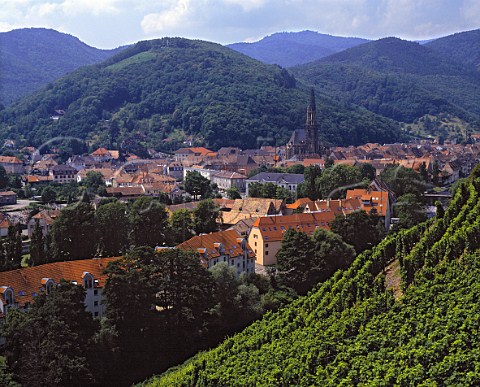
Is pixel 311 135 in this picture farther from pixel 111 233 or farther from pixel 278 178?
pixel 111 233

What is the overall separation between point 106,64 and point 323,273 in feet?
520

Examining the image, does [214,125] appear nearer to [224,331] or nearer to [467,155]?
[467,155]

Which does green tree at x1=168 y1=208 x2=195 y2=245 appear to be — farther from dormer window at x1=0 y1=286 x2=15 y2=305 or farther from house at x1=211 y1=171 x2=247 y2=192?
house at x1=211 y1=171 x2=247 y2=192

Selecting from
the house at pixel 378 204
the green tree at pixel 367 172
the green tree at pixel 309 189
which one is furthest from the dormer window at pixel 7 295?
the green tree at pixel 367 172

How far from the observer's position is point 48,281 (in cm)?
3009

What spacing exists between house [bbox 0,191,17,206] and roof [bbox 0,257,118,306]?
1696 inches

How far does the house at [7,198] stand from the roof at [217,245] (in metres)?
39.3

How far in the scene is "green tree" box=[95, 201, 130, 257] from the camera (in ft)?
130

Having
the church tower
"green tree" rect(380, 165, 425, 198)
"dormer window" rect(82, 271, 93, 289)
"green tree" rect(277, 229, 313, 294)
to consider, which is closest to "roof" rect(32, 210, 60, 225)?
"dormer window" rect(82, 271, 93, 289)

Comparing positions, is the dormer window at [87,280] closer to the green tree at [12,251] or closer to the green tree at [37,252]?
the green tree at [12,251]

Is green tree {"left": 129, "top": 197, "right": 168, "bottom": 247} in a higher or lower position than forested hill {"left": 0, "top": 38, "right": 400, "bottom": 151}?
lower

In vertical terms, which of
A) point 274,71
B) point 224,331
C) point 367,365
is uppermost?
point 274,71

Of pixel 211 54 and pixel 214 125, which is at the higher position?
pixel 211 54

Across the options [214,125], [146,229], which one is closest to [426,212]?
[146,229]
